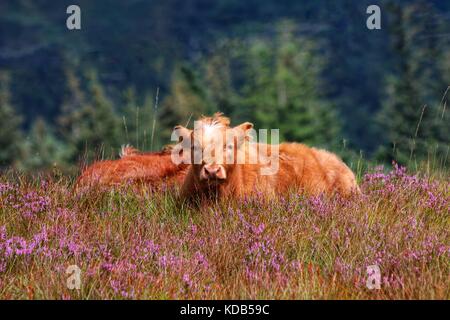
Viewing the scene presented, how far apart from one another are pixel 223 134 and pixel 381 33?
199m

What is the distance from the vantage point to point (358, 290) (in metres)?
5.19

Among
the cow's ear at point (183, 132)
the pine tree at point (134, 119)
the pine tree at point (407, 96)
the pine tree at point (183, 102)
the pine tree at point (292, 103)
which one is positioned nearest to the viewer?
the cow's ear at point (183, 132)

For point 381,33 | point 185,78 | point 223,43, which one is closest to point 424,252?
point 185,78

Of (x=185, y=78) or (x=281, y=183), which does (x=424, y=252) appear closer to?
(x=281, y=183)

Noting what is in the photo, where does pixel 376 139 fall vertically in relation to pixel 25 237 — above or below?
below

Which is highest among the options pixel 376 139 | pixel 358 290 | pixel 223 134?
pixel 223 134

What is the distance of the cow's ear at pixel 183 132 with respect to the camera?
25.9 feet

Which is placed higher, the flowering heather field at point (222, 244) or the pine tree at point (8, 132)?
the flowering heather field at point (222, 244)

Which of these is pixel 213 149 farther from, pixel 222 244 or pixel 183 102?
pixel 183 102

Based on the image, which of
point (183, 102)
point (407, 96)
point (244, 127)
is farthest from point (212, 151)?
point (183, 102)

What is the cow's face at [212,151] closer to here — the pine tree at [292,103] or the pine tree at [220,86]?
the pine tree at [292,103]

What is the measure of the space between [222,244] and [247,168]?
98.7 inches

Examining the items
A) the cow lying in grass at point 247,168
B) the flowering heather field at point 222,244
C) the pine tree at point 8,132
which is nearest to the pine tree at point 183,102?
the pine tree at point 8,132

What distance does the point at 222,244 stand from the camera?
236 inches
